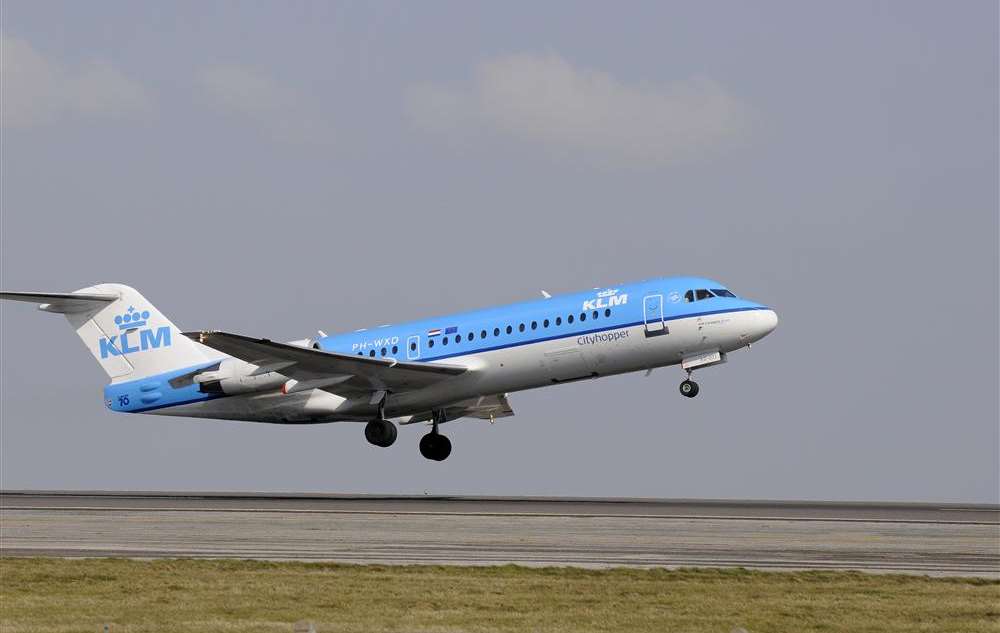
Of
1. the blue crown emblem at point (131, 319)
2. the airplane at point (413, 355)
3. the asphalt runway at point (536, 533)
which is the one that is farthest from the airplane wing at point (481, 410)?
the blue crown emblem at point (131, 319)

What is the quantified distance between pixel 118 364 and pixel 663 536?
81.7 feet

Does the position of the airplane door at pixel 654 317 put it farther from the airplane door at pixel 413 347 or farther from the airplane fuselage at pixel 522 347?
the airplane door at pixel 413 347

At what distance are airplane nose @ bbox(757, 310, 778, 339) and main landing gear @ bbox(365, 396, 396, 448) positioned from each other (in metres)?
11.8

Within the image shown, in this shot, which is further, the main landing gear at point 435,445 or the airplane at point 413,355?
the main landing gear at point 435,445

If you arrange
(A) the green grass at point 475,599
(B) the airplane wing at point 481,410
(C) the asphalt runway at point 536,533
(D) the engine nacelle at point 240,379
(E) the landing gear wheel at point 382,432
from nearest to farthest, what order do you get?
(A) the green grass at point 475,599 → (C) the asphalt runway at point 536,533 → (E) the landing gear wheel at point 382,432 → (D) the engine nacelle at point 240,379 → (B) the airplane wing at point 481,410

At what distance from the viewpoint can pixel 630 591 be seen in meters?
21.2

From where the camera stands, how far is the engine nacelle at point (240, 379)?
44000 mm

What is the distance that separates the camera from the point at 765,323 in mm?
39531

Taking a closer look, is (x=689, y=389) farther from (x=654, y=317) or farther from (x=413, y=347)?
(x=413, y=347)

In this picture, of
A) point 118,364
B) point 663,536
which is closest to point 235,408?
point 118,364

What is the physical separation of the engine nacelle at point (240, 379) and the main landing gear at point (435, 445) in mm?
5548

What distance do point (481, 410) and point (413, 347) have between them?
12.2 ft

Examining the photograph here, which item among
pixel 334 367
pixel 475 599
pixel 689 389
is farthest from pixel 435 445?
pixel 475 599

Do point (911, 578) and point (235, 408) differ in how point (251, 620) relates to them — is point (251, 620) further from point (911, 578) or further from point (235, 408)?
point (235, 408)
